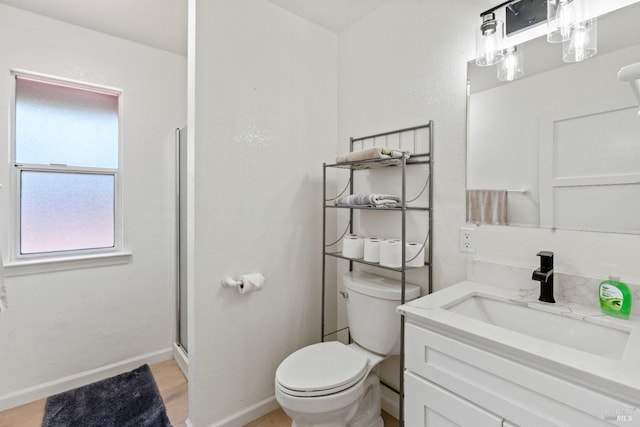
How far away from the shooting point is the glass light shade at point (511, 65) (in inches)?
49.6

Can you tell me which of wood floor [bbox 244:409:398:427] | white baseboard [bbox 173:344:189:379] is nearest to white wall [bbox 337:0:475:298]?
wood floor [bbox 244:409:398:427]

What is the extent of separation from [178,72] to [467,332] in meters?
2.55

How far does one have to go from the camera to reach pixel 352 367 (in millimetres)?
1389

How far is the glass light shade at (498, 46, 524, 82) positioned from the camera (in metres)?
1.26

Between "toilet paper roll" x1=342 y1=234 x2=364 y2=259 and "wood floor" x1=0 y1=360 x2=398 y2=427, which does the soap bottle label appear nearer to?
"toilet paper roll" x1=342 y1=234 x2=364 y2=259

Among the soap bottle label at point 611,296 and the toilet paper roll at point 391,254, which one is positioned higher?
the toilet paper roll at point 391,254

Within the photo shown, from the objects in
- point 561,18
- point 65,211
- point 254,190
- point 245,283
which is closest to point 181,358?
point 245,283

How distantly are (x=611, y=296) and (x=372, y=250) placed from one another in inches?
35.4

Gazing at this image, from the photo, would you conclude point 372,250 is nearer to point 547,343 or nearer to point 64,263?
point 547,343

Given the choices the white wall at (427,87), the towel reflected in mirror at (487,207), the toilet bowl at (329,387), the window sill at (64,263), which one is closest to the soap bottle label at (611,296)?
the towel reflected in mirror at (487,207)

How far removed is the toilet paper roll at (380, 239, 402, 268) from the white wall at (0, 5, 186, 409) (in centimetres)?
170

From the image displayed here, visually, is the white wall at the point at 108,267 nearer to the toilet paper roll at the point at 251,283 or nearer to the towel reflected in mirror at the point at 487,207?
the toilet paper roll at the point at 251,283

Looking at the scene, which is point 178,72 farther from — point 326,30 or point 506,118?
point 506,118

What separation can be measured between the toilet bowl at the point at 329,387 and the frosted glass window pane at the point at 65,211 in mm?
1687
